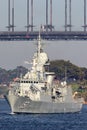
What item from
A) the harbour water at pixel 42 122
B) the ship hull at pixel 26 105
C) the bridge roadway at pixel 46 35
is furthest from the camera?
the bridge roadway at pixel 46 35

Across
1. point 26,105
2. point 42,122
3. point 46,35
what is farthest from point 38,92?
point 46,35

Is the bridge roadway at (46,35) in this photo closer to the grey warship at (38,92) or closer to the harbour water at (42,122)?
the grey warship at (38,92)

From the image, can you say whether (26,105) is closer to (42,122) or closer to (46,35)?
(42,122)

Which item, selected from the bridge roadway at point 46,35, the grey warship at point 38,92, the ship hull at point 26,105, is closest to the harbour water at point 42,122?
the ship hull at point 26,105

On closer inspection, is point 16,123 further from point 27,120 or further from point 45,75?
point 45,75

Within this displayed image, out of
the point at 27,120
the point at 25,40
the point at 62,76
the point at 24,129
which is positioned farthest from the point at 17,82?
the point at 62,76

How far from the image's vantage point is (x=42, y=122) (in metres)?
69.4

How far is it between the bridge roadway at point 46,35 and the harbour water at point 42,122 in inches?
1762

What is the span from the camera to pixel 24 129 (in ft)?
205

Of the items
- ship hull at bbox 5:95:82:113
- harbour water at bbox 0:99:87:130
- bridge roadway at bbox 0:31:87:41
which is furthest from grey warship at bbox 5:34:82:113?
bridge roadway at bbox 0:31:87:41

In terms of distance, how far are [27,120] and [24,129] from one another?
8.75 meters

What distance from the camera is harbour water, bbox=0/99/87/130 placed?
211 ft

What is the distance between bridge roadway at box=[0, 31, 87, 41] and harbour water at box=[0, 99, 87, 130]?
44.8 m

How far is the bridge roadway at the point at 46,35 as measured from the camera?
126m
